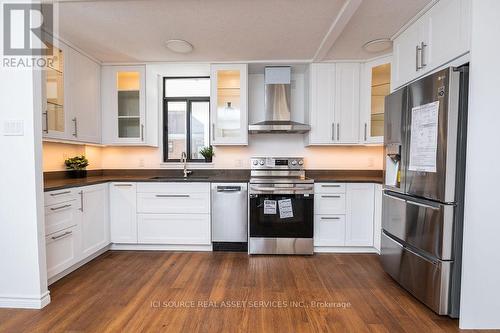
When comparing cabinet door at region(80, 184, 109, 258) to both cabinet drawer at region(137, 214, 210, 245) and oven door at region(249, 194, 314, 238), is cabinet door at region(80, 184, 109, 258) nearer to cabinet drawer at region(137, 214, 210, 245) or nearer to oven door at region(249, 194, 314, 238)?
cabinet drawer at region(137, 214, 210, 245)

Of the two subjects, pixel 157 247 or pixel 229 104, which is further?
pixel 229 104

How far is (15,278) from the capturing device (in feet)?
6.39

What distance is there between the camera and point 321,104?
3.29 metres

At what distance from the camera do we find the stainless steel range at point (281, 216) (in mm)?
2982

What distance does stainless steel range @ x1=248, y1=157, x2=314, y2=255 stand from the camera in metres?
2.98

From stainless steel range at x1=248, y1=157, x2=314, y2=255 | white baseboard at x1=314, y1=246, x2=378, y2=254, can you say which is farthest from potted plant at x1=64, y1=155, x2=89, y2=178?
white baseboard at x1=314, y1=246, x2=378, y2=254

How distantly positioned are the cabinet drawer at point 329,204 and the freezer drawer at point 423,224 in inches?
27.4

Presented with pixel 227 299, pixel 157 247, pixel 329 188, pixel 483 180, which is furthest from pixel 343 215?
pixel 157 247

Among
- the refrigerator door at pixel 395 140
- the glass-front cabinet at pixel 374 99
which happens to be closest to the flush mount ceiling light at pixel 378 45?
the glass-front cabinet at pixel 374 99

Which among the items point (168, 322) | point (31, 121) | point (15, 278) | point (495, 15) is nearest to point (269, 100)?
point (495, 15)

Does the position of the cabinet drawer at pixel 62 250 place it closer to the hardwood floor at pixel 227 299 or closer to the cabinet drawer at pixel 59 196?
the hardwood floor at pixel 227 299

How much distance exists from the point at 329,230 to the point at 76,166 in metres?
3.20

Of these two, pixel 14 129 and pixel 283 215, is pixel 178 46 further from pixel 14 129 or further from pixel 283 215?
pixel 283 215

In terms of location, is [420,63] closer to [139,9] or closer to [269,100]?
[269,100]
